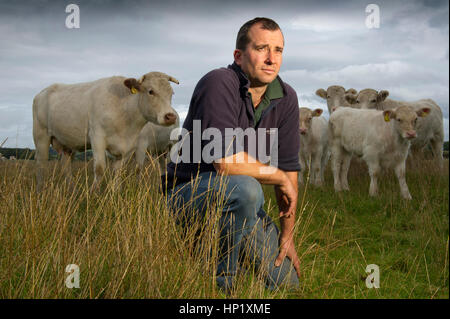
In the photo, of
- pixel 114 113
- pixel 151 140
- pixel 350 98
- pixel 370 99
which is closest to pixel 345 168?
pixel 370 99

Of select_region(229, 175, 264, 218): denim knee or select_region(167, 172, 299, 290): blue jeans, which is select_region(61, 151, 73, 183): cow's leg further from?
select_region(229, 175, 264, 218): denim knee

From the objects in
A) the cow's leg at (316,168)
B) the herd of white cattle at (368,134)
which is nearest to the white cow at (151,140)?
the herd of white cattle at (368,134)

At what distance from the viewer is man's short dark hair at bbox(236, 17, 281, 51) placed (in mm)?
3055

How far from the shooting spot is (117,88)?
7289mm

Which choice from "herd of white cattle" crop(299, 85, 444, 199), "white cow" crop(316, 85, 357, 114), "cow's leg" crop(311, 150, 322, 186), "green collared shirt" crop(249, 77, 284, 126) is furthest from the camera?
"white cow" crop(316, 85, 357, 114)

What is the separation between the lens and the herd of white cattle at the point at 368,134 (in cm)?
755

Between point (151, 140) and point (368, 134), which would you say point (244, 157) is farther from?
point (151, 140)

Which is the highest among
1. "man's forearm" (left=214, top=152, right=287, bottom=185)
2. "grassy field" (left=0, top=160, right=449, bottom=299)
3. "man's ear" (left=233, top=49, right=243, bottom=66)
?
"man's ear" (left=233, top=49, right=243, bottom=66)

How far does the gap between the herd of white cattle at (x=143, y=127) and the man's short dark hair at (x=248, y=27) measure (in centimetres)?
300

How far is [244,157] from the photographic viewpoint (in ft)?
9.64

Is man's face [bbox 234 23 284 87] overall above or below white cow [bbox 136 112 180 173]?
above

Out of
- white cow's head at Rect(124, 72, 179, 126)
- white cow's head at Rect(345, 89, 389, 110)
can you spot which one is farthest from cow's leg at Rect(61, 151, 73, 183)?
white cow's head at Rect(345, 89, 389, 110)

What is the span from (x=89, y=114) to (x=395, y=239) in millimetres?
5173
